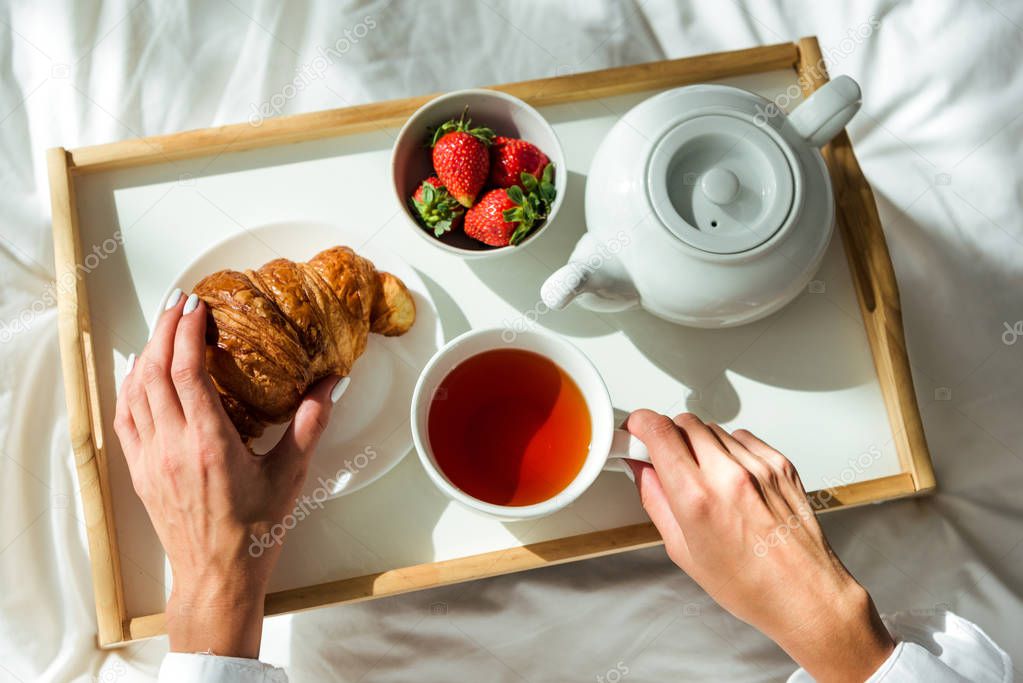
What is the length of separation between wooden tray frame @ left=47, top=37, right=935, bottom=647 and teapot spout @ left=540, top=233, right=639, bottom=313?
0.26 metres

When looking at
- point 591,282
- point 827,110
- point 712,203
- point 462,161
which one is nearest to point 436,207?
point 462,161

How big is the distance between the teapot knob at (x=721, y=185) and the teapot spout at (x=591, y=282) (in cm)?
12

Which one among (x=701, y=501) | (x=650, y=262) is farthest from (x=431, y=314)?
(x=701, y=501)

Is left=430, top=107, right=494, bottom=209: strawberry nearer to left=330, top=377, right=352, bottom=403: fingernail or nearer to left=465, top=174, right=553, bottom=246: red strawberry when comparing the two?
left=465, top=174, right=553, bottom=246: red strawberry

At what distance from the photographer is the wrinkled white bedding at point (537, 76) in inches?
44.0

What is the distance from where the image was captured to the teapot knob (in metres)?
0.79

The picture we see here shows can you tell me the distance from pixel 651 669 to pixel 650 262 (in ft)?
2.08

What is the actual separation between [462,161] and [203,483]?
1.45 feet

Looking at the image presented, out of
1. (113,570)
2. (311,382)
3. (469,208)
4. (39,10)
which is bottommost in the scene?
(113,570)

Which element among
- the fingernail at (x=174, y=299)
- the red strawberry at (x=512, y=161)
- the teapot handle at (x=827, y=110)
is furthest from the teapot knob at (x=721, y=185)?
the fingernail at (x=174, y=299)

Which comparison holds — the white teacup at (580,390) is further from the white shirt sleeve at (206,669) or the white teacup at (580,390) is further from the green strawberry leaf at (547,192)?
the white shirt sleeve at (206,669)

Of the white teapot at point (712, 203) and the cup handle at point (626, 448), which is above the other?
the white teapot at point (712, 203)

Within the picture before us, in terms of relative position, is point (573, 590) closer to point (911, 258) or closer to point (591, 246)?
point (591, 246)

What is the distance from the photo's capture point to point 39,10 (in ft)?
4.09
